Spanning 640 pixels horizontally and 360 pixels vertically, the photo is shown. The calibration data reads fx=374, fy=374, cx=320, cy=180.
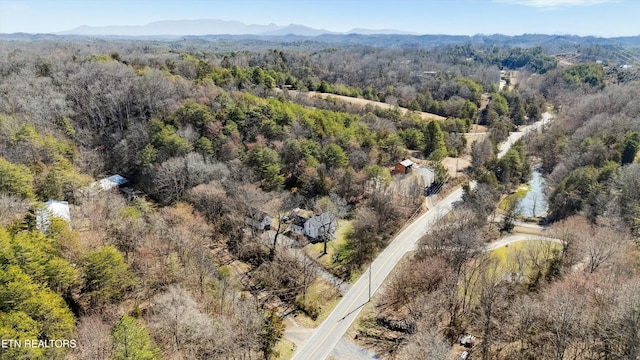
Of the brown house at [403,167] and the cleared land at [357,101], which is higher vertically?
the cleared land at [357,101]

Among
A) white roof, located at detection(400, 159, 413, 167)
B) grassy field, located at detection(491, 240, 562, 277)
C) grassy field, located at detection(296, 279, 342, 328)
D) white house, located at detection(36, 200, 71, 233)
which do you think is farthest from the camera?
white roof, located at detection(400, 159, 413, 167)

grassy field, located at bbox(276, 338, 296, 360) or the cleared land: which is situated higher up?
the cleared land

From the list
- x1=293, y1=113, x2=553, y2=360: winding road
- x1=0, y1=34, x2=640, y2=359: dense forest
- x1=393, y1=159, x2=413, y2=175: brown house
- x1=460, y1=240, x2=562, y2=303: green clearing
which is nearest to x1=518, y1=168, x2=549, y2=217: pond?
x1=0, y1=34, x2=640, y2=359: dense forest

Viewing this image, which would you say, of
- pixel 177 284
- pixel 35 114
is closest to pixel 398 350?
pixel 177 284

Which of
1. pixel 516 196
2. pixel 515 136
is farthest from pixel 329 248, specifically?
pixel 515 136

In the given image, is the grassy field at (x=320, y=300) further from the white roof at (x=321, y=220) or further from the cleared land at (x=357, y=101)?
the cleared land at (x=357, y=101)

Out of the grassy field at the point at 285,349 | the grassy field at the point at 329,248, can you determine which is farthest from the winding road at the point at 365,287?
the grassy field at the point at 329,248

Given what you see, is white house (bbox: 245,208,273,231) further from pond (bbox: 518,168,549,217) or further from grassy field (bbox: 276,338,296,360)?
pond (bbox: 518,168,549,217)
